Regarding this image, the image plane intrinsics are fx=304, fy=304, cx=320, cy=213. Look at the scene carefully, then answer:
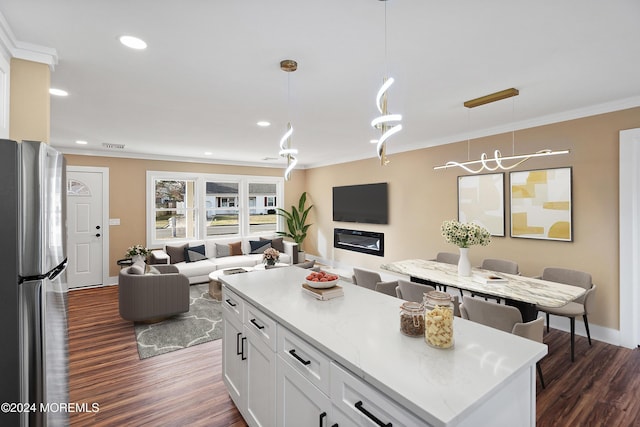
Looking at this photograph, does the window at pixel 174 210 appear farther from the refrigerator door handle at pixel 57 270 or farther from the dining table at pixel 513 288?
the refrigerator door handle at pixel 57 270

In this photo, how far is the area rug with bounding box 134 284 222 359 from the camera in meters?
3.25

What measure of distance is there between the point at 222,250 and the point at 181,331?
2.92m

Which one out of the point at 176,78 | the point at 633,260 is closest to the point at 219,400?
the point at 176,78

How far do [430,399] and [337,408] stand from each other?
1.40ft

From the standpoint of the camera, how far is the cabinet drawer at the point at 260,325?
1.66 meters

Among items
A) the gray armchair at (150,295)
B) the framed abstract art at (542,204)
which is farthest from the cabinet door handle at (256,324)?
the framed abstract art at (542,204)

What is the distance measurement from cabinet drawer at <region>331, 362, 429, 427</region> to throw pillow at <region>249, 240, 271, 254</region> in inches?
225

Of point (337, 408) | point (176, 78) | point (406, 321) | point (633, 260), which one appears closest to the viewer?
point (337, 408)

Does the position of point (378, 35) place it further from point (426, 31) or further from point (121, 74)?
point (121, 74)

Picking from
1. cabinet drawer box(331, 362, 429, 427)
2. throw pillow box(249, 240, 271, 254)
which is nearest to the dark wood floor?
cabinet drawer box(331, 362, 429, 427)

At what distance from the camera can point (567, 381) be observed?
2592 millimetres

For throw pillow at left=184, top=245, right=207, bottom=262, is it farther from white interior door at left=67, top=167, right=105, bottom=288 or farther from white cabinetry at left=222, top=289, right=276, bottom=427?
white cabinetry at left=222, top=289, right=276, bottom=427

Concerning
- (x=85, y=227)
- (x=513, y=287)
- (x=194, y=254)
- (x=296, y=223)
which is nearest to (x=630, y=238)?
(x=513, y=287)

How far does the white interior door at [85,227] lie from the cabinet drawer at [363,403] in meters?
6.14
